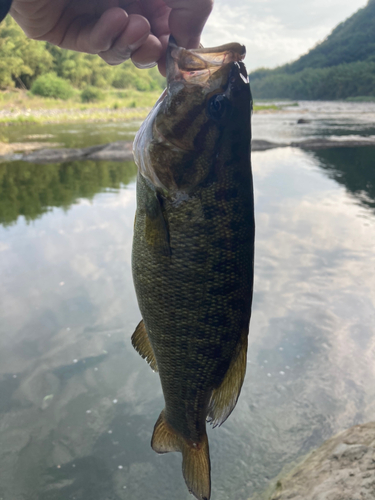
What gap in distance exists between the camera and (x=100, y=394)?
3.50 m

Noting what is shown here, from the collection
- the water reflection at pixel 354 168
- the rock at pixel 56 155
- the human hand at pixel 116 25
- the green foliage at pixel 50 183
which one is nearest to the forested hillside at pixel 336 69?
the water reflection at pixel 354 168

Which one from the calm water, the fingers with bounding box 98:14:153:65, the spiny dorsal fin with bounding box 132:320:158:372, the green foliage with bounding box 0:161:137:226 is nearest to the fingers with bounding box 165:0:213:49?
the fingers with bounding box 98:14:153:65

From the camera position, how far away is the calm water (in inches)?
114

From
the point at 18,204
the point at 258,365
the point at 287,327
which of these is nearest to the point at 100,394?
the point at 258,365

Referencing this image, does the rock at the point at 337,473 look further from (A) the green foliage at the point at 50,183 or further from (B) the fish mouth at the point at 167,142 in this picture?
(A) the green foliage at the point at 50,183

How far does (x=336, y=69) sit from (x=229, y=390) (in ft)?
331

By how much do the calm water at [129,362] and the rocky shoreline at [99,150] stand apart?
289 inches

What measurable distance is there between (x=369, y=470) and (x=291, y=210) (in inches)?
256

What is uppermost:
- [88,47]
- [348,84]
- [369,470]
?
[348,84]

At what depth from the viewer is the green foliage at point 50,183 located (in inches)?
337

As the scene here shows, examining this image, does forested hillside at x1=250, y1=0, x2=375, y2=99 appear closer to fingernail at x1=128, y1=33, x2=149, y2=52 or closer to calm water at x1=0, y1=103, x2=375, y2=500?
calm water at x1=0, y1=103, x2=375, y2=500

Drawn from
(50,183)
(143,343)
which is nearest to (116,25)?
(143,343)

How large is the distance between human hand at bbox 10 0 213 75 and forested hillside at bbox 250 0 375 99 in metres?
82.0

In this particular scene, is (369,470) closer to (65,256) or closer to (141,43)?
(141,43)
